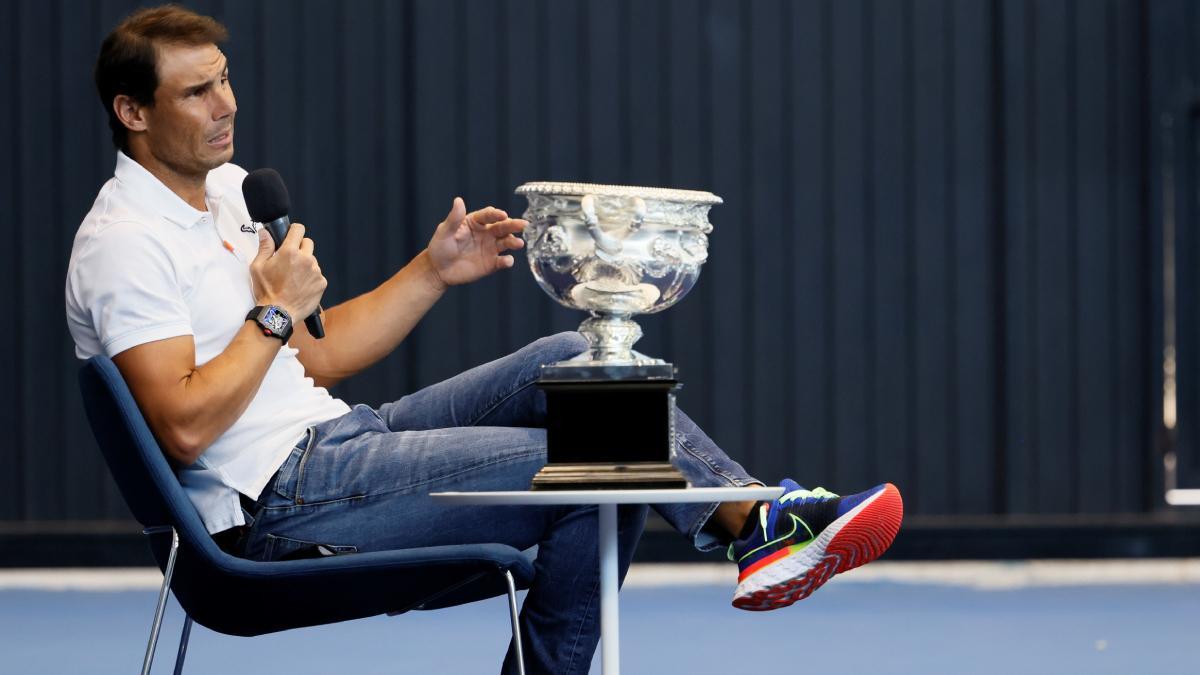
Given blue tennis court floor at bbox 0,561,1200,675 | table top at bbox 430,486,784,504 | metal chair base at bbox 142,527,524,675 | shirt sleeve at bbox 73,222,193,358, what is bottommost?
blue tennis court floor at bbox 0,561,1200,675

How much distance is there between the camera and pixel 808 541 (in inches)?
70.8

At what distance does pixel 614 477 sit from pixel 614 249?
280mm

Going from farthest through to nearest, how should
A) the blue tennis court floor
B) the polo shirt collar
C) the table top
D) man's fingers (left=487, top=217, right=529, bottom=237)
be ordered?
the blue tennis court floor < man's fingers (left=487, top=217, right=529, bottom=237) < the polo shirt collar < the table top

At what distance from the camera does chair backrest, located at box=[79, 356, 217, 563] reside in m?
1.76

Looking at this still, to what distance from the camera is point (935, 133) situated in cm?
445

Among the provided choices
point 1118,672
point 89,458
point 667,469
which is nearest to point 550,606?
point 667,469

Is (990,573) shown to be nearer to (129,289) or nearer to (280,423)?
(280,423)

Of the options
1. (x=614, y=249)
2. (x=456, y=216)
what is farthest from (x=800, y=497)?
(x=456, y=216)

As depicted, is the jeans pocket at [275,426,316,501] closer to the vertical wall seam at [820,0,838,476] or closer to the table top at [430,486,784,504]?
the table top at [430,486,784,504]

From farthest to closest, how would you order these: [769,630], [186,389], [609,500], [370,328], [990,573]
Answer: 1. [990,573]
2. [769,630]
3. [370,328]
4. [186,389]
5. [609,500]

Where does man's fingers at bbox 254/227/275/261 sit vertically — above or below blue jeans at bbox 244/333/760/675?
above

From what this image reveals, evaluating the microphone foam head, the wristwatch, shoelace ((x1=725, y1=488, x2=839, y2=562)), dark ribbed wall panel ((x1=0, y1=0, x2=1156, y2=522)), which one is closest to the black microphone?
the microphone foam head

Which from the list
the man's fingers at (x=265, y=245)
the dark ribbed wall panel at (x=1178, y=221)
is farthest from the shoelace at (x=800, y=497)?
the dark ribbed wall panel at (x=1178, y=221)

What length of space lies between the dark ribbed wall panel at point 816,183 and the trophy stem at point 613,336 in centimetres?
264
